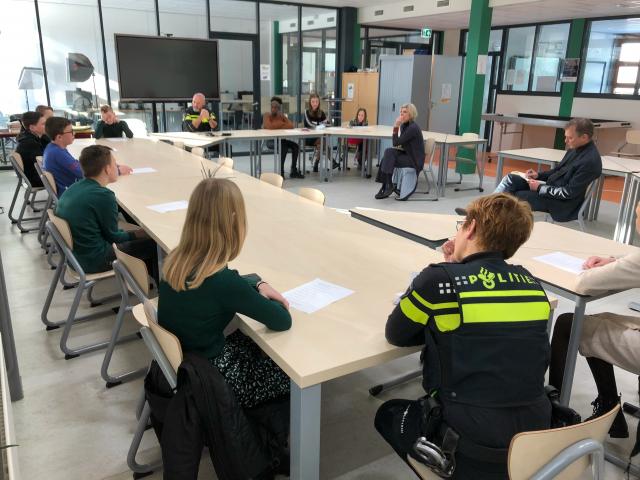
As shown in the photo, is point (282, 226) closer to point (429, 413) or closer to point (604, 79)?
point (429, 413)

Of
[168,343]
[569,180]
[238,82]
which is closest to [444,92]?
[238,82]

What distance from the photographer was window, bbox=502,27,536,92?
10.9 m

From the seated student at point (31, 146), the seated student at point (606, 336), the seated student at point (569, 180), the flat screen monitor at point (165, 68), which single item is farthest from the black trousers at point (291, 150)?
the seated student at point (606, 336)

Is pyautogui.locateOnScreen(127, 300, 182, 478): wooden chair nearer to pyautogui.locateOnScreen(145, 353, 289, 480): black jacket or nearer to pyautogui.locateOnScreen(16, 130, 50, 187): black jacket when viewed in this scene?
pyautogui.locateOnScreen(145, 353, 289, 480): black jacket

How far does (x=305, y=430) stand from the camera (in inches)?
58.8

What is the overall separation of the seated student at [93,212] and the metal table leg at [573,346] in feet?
8.06

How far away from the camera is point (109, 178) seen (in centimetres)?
309

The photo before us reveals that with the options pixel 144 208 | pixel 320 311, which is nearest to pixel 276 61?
pixel 144 208

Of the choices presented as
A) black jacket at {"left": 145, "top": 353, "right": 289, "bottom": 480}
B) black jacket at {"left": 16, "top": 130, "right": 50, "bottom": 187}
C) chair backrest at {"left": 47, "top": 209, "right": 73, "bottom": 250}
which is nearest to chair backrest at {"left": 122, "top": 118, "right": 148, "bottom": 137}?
black jacket at {"left": 16, "top": 130, "right": 50, "bottom": 187}

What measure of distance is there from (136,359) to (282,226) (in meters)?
1.12

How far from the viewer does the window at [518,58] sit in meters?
10.9

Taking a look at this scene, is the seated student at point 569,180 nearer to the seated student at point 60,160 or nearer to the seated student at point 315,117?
the seated student at point 60,160

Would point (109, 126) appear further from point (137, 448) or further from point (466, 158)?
point (137, 448)

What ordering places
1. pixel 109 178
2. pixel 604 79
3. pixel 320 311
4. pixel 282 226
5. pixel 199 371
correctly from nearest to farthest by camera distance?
1. pixel 199 371
2. pixel 320 311
3. pixel 282 226
4. pixel 109 178
5. pixel 604 79
